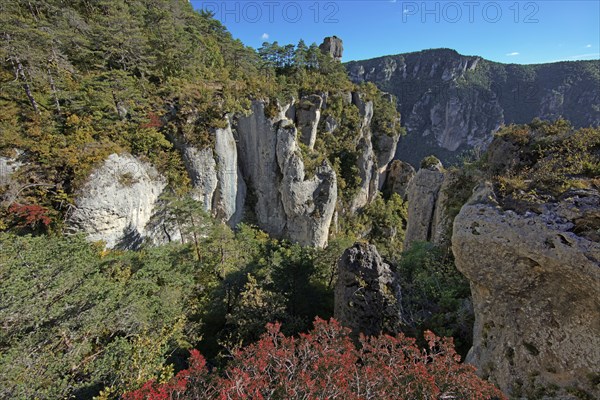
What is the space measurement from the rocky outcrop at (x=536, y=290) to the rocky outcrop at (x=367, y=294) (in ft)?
14.7

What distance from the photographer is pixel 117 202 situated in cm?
1627

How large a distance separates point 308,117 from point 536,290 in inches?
1114

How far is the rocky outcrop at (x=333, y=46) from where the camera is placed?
55.5 metres

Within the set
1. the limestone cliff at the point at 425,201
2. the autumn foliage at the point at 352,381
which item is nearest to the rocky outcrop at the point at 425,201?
the limestone cliff at the point at 425,201

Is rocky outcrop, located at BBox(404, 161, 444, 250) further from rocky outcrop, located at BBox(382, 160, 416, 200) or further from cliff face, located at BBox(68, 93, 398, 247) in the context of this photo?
rocky outcrop, located at BBox(382, 160, 416, 200)

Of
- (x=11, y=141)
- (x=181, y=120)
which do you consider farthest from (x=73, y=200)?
(x=181, y=120)

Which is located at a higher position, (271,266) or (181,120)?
(181,120)

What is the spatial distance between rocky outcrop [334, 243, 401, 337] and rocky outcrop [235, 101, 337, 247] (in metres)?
13.6

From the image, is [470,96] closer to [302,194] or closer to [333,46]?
[333,46]

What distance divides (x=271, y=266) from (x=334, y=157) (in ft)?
69.6

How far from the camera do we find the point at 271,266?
1841 centimetres

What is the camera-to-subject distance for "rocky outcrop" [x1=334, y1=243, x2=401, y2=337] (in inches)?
447

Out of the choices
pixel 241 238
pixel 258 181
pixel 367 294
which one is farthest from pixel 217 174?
pixel 367 294

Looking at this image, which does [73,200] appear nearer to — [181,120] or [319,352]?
[181,120]
